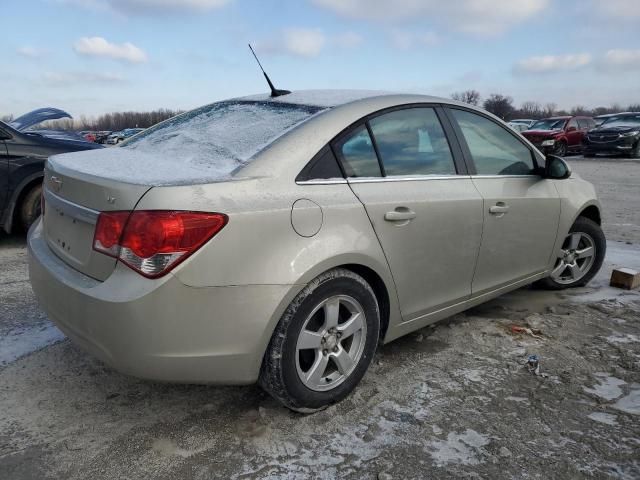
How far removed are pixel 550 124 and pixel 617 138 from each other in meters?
3.09

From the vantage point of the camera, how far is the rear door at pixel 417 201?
104 inches

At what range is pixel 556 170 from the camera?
12.0ft

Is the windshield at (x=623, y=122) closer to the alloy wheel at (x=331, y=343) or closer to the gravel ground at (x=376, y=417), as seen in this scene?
the gravel ground at (x=376, y=417)

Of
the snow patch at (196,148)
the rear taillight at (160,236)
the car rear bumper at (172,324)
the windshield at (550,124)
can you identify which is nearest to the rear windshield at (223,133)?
the snow patch at (196,148)

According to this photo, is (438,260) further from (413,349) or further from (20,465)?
(20,465)

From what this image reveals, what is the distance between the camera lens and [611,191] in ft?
35.1

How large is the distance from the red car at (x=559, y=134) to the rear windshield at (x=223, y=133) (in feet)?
61.8

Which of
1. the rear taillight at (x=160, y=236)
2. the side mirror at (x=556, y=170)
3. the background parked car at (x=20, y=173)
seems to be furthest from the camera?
the background parked car at (x=20, y=173)

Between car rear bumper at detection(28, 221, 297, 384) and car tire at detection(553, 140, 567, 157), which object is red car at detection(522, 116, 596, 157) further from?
car rear bumper at detection(28, 221, 297, 384)

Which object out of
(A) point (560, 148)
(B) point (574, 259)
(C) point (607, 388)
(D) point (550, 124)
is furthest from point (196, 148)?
(D) point (550, 124)

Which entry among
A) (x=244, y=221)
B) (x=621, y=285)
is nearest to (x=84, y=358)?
(x=244, y=221)

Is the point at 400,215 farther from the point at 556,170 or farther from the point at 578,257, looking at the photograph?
the point at 578,257

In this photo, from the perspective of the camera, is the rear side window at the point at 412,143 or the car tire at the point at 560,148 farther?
the car tire at the point at 560,148

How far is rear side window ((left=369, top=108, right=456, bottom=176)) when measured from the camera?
2.81 meters
